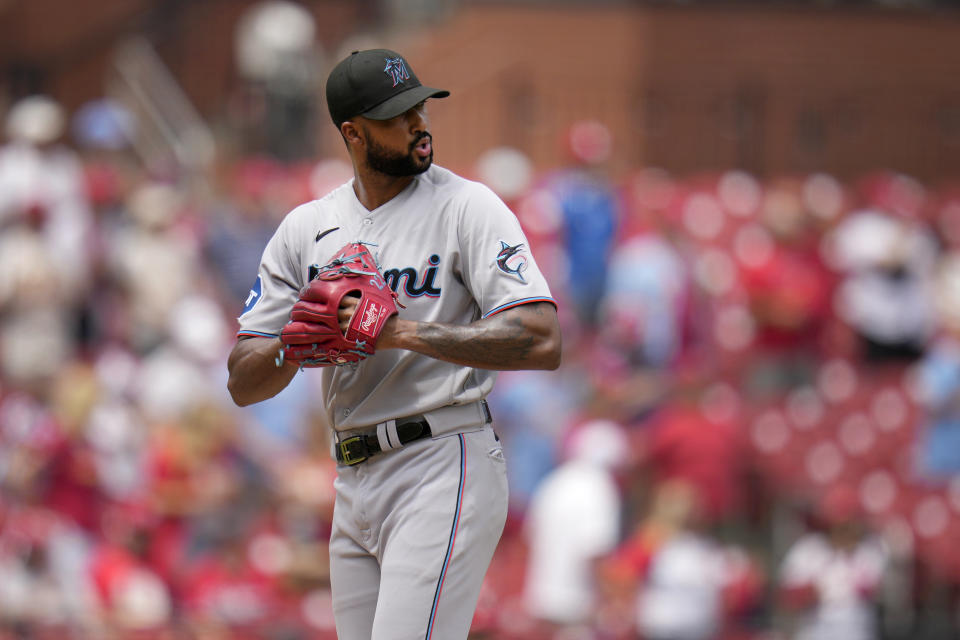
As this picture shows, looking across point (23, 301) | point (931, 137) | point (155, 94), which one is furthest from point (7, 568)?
point (931, 137)

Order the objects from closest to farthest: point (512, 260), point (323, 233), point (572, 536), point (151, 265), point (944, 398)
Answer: point (512, 260) < point (323, 233) < point (572, 536) < point (944, 398) < point (151, 265)

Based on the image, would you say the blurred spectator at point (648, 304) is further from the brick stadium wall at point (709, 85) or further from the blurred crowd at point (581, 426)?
the brick stadium wall at point (709, 85)

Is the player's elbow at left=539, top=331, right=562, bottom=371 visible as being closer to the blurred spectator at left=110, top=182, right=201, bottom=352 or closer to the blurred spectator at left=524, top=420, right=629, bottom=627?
the blurred spectator at left=524, top=420, right=629, bottom=627

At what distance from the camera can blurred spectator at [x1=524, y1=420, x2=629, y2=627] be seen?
7566 millimetres

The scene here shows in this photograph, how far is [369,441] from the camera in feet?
11.3

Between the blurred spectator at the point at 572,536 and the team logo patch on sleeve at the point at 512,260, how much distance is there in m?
4.34

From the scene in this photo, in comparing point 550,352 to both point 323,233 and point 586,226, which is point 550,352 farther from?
point 586,226

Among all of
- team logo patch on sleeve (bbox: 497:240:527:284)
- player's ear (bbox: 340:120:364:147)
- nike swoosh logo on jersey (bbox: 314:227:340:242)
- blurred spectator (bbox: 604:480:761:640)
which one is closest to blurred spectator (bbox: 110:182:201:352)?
blurred spectator (bbox: 604:480:761:640)

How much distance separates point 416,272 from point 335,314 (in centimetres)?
33

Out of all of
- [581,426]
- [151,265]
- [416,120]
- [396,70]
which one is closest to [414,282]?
[416,120]

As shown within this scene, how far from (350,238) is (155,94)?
1142cm

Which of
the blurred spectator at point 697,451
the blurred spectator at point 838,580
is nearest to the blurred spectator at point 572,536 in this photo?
the blurred spectator at point 697,451


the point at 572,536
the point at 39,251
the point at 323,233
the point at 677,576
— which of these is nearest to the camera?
the point at 323,233

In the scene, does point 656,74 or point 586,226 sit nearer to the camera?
point 586,226
